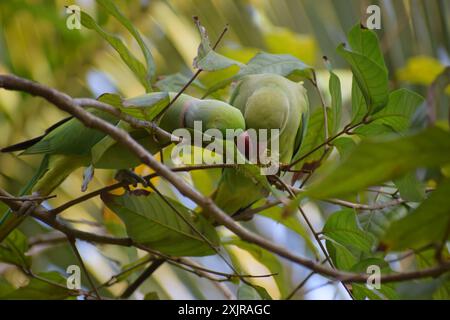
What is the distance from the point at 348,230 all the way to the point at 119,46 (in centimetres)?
52

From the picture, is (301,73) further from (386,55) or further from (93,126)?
(386,55)

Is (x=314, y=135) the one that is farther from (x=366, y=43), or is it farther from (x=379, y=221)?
(x=366, y=43)

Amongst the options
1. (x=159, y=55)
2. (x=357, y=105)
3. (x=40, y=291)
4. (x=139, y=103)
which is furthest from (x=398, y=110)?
(x=159, y=55)

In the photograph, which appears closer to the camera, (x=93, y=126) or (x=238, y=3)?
(x=93, y=126)

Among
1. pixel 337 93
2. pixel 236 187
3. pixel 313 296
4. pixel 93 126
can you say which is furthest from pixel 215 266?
pixel 93 126

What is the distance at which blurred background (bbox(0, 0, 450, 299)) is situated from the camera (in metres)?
1.88

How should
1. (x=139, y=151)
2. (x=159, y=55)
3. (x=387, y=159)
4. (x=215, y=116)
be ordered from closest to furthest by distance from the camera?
(x=387, y=159), (x=139, y=151), (x=215, y=116), (x=159, y=55)

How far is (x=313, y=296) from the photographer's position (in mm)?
1839

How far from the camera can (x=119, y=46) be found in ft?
3.61

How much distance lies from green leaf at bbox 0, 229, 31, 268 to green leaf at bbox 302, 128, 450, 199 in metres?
0.84

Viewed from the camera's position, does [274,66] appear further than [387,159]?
Yes

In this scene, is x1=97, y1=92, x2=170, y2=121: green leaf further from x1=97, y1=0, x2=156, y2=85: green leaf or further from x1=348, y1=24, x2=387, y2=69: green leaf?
x1=348, y1=24, x2=387, y2=69: green leaf
